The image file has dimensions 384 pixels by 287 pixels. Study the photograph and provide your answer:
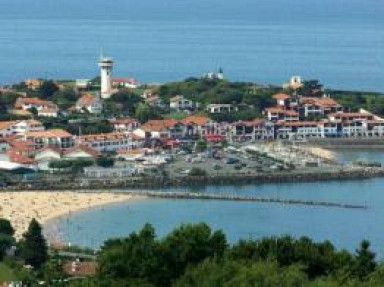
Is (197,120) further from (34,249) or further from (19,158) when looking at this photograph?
(34,249)

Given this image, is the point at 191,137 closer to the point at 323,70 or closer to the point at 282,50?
the point at 323,70

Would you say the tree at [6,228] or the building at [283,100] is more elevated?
the building at [283,100]

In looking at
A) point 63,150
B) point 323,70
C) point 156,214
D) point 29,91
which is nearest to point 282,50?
point 323,70

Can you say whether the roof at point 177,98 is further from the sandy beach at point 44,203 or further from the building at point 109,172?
the sandy beach at point 44,203

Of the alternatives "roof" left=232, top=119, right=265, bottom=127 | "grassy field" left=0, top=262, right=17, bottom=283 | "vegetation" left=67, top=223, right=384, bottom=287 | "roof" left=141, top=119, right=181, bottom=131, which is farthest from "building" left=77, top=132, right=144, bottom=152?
"vegetation" left=67, top=223, right=384, bottom=287

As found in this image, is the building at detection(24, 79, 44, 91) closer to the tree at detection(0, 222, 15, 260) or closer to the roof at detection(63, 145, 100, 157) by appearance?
the roof at detection(63, 145, 100, 157)

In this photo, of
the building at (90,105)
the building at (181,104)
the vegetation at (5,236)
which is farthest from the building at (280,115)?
the vegetation at (5,236)
